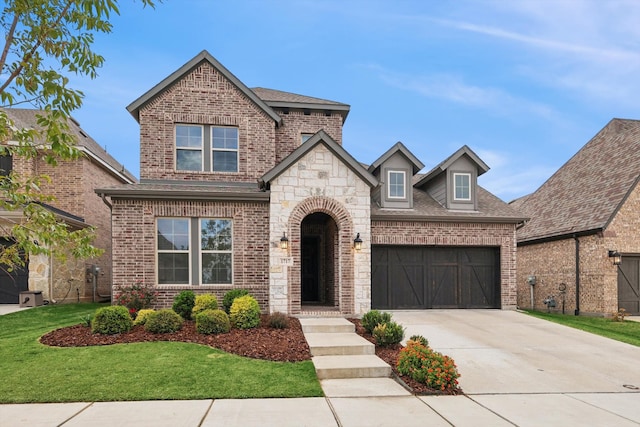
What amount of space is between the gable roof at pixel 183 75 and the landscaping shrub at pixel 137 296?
557 cm

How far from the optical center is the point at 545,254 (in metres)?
16.8

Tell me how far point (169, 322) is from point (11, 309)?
806 cm

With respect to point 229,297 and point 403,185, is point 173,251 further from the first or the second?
point 403,185

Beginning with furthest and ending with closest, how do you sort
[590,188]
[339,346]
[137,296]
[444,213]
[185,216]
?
[590,188]
[444,213]
[185,216]
[137,296]
[339,346]

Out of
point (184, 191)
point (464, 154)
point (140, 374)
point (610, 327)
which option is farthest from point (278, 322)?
point (610, 327)

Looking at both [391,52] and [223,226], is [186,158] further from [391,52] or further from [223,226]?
[391,52]

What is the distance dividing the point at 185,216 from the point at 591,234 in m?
14.3

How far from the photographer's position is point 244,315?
9719 millimetres

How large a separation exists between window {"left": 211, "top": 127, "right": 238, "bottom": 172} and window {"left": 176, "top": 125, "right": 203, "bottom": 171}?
1.49 feet

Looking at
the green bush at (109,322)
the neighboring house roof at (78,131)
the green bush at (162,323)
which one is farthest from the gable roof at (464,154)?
the neighboring house roof at (78,131)

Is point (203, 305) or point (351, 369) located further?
point (203, 305)

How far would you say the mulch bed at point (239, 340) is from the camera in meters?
7.92

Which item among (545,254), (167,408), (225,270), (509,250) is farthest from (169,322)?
(545,254)

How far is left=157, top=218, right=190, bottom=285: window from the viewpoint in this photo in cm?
1204
